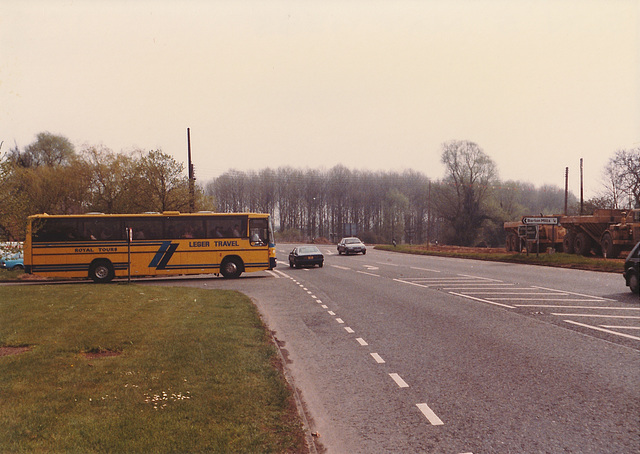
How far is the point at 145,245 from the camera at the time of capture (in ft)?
78.0

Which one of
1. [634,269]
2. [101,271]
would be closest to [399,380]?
[634,269]

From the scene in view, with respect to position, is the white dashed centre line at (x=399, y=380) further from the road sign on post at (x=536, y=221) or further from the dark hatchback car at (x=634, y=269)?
the road sign on post at (x=536, y=221)

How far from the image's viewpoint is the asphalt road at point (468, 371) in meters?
4.77

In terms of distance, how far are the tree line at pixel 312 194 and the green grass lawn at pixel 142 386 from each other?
807cm

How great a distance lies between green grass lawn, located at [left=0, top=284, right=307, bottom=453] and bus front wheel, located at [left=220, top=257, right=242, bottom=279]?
13311 millimetres

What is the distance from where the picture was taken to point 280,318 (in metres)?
12.3

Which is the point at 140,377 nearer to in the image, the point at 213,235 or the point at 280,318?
the point at 280,318

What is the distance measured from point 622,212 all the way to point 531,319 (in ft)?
77.6

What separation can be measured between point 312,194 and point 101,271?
8460cm

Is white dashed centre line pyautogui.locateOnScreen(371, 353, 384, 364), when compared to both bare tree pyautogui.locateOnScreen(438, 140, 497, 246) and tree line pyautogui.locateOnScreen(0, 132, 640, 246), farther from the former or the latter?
bare tree pyautogui.locateOnScreen(438, 140, 497, 246)

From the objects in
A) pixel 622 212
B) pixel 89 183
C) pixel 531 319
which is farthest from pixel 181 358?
pixel 89 183

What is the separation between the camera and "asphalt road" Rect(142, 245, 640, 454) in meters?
4.77

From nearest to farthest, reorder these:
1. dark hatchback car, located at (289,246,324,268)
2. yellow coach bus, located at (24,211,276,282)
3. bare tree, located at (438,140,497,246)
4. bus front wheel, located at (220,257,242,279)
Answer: yellow coach bus, located at (24,211,276,282), bus front wheel, located at (220,257,242,279), dark hatchback car, located at (289,246,324,268), bare tree, located at (438,140,497,246)

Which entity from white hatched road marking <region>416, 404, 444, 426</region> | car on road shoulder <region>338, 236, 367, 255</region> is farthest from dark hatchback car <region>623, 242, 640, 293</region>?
car on road shoulder <region>338, 236, 367, 255</region>
